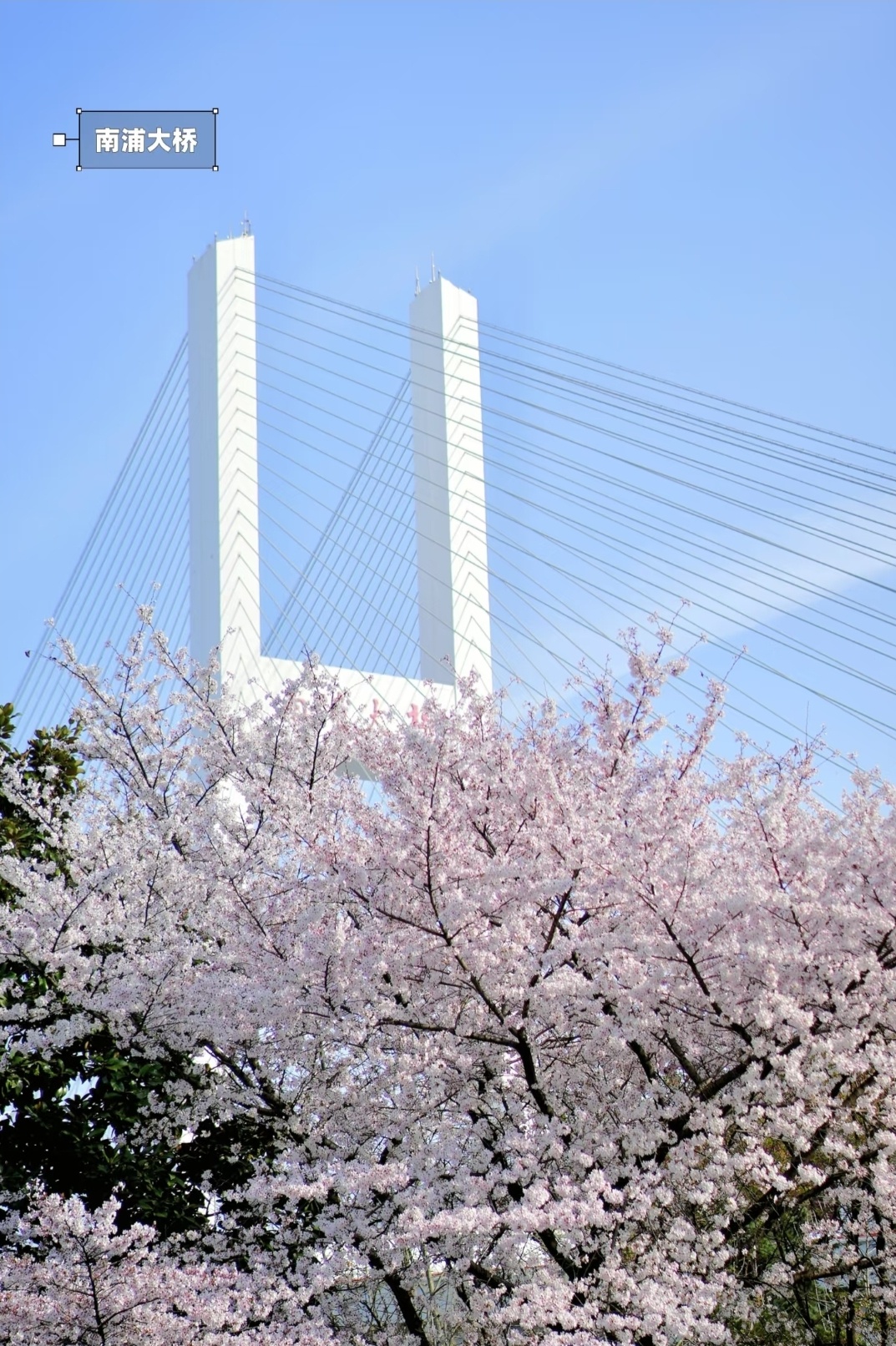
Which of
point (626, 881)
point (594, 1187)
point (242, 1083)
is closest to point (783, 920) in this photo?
point (626, 881)

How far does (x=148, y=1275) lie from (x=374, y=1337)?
66 cm

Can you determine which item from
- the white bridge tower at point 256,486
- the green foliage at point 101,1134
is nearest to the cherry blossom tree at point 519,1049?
the green foliage at point 101,1134

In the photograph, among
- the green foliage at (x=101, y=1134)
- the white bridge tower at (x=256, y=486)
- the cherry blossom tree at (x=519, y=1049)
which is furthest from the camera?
the white bridge tower at (x=256, y=486)

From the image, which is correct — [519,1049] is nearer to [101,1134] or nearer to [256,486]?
[101,1134]

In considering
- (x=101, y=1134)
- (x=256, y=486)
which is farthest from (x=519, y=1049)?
(x=256, y=486)

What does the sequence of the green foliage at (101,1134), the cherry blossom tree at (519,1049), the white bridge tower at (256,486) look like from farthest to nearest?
the white bridge tower at (256,486), the green foliage at (101,1134), the cherry blossom tree at (519,1049)

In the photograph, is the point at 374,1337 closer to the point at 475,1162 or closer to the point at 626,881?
the point at 475,1162

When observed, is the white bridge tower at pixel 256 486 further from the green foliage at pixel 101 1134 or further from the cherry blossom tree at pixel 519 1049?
the cherry blossom tree at pixel 519 1049

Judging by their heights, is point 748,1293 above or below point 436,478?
below

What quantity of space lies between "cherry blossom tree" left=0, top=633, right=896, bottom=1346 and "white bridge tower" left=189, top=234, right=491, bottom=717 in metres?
2.98

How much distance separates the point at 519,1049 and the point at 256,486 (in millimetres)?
4705

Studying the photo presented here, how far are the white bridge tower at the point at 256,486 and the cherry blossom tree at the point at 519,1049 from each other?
117 inches

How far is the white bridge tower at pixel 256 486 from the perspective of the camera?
721cm

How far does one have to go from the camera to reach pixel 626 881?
347 cm
